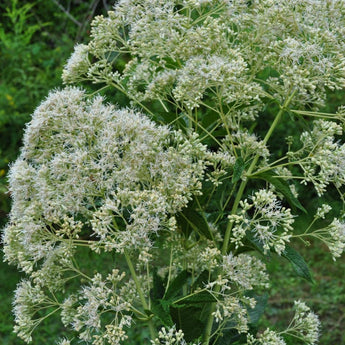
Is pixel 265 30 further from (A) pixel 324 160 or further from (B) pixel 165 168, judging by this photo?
(B) pixel 165 168

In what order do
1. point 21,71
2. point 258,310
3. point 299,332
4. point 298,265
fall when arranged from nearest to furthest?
point 298,265
point 299,332
point 258,310
point 21,71

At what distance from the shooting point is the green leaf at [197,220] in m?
1.63

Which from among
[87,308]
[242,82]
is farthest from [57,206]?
[242,82]

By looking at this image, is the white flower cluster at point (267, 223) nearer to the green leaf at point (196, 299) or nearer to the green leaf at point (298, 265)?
the green leaf at point (298, 265)

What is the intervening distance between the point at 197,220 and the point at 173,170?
0.21 metres

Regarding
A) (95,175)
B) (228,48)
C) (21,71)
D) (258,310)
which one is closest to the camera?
(95,175)

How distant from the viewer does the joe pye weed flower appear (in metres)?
1.46

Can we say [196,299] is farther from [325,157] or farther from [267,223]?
[325,157]

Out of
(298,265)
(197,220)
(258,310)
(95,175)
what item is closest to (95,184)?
(95,175)

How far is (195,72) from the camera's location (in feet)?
5.15

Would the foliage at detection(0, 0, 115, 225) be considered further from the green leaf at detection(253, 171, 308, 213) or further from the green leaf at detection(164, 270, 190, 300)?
the green leaf at detection(253, 171, 308, 213)

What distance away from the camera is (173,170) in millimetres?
1527

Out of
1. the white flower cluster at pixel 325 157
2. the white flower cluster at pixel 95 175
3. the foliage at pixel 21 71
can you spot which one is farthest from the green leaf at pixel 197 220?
the foliage at pixel 21 71

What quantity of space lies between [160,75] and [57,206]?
58 centimetres
